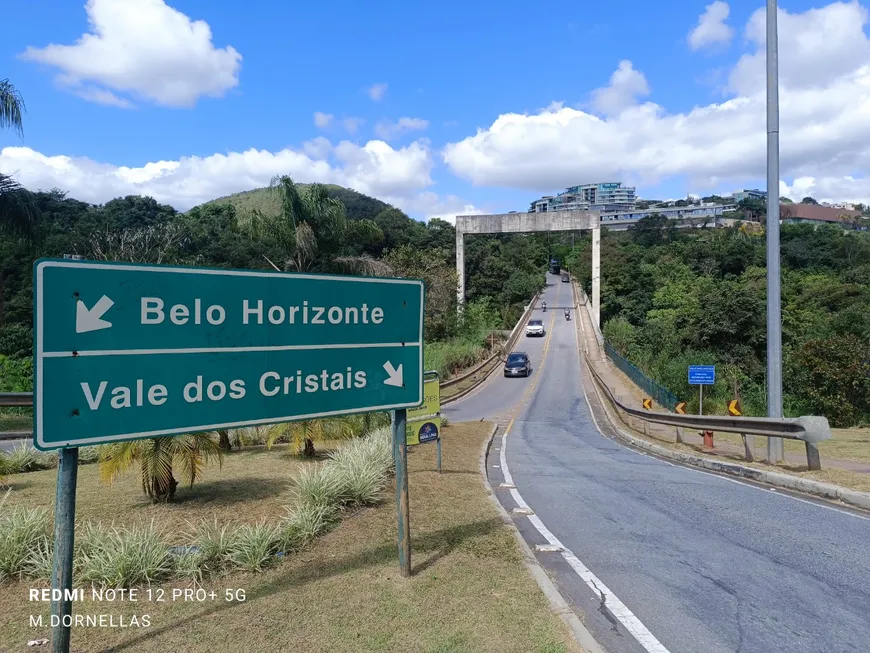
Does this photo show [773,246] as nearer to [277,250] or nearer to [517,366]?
[277,250]

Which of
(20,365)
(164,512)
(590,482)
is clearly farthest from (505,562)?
(20,365)

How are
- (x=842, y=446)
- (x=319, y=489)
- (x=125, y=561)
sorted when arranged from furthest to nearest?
(x=842, y=446) → (x=319, y=489) → (x=125, y=561)

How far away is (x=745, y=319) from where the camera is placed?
33.5 meters

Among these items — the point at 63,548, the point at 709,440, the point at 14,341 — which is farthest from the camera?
the point at 14,341

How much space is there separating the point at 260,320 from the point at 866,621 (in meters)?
4.65

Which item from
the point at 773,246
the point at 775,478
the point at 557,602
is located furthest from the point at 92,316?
the point at 773,246

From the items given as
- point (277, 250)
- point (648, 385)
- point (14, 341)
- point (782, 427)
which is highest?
point (277, 250)

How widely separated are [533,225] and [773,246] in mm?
43700

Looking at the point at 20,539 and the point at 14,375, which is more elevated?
the point at 20,539

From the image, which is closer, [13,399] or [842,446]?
[842,446]

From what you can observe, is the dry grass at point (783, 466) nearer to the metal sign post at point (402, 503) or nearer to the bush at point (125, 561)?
the metal sign post at point (402, 503)

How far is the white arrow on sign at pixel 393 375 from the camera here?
485cm

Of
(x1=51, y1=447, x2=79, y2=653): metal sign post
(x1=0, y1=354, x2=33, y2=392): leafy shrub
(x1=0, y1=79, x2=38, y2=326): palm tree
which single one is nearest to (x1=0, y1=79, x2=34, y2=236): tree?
(x1=0, y1=79, x2=38, y2=326): palm tree

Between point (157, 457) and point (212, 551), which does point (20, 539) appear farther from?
point (157, 457)
